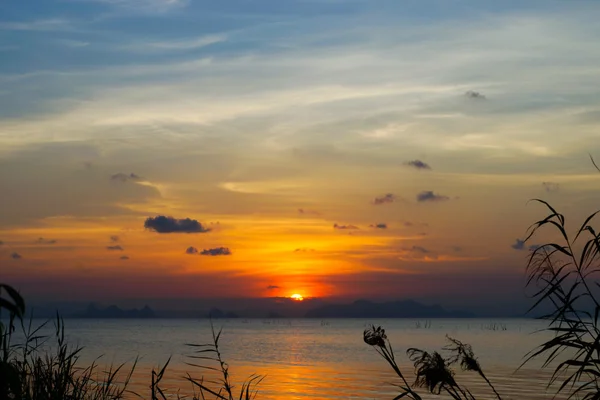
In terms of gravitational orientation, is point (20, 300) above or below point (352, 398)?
above

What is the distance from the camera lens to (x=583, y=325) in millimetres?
7680

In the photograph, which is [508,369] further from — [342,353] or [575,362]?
[575,362]

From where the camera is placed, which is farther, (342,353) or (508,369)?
(342,353)

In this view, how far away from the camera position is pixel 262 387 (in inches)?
2036

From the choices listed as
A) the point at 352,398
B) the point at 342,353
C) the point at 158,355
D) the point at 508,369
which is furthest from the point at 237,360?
the point at 352,398

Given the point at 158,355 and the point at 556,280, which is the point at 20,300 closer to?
the point at 556,280

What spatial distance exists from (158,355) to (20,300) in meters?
86.2

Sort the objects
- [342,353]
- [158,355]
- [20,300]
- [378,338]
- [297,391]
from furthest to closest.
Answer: [342,353], [158,355], [297,391], [378,338], [20,300]

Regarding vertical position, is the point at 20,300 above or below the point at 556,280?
below

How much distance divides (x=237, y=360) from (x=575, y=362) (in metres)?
75.8

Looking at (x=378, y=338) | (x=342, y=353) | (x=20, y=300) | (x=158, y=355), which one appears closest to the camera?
(x=20, y=300)

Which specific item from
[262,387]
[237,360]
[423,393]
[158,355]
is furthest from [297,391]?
[158,355]

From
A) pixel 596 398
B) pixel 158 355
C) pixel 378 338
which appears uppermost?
pixel 378 338

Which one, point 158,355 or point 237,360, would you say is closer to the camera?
point 237,360
